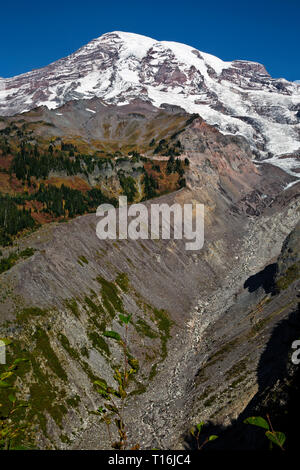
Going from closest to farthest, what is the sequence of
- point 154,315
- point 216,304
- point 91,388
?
1. point 91,388
2. point 154,315
3. point 216,304

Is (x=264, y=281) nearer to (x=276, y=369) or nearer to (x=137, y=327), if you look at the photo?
(x=137, y=327)

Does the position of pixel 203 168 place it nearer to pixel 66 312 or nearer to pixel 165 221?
pixel 165 221

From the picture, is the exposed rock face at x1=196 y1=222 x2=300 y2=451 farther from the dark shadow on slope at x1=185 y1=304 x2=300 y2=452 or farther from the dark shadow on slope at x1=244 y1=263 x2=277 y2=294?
the dark shadow on slope at x1=244 y1=263 x2=277 y2=294

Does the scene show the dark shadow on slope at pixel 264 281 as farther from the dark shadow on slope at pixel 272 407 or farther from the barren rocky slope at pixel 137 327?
the dark shadow on slope at pixel 272 407

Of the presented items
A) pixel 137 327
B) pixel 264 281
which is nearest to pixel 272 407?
pixel 137 327

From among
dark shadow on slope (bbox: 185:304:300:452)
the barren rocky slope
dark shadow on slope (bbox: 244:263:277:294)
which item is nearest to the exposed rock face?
dark shadow on slope (bbox: 185:304:300:452)

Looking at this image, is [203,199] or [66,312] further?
[203,199]
